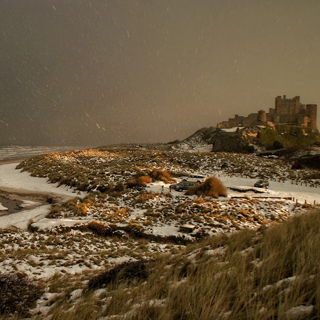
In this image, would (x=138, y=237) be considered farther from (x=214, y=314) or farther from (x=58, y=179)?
(x=58, y=179)

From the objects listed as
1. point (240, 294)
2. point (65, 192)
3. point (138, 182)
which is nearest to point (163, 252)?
point (240, 294)

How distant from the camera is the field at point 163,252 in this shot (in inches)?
115

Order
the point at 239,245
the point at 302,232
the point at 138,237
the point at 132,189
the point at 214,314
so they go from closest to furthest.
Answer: the point at 214,314
the point at 302,232
the point at 239,245
the point at 138,237
the point at 132,189

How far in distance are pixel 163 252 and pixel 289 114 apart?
65.4 meters

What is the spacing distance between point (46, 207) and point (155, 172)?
1160 cm

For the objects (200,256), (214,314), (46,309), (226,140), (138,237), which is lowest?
(138,237)

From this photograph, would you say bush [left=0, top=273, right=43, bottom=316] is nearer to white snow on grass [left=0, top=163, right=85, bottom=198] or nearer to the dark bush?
the dark bush

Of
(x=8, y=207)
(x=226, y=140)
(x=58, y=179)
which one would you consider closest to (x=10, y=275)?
(x=8, y=207)

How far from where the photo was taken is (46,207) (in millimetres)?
18688

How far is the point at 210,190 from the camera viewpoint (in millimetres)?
18859

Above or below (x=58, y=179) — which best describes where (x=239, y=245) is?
above

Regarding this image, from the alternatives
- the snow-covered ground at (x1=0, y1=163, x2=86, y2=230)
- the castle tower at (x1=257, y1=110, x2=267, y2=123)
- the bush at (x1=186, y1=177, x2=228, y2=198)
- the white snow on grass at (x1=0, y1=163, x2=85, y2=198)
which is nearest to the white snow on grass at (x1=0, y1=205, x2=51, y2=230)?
the snow-covered ground at (x1=0, y1=163, x2=86, y2=230)

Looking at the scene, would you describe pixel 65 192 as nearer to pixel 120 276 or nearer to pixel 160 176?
pixel 160 176

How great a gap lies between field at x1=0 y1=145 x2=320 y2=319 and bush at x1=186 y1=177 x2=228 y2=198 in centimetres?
57
